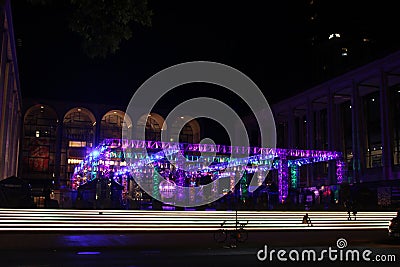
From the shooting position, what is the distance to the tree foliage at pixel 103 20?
30.1 feet

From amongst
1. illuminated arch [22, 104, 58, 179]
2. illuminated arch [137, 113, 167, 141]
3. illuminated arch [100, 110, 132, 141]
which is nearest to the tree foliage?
illuminated arch [22, 104, 58, 179]

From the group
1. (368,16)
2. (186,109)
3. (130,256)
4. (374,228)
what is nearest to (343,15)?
(368,16)

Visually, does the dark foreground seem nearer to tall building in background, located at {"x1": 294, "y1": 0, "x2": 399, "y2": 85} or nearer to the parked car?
the parked car

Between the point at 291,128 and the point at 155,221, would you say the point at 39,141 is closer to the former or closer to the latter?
the point at 291,128

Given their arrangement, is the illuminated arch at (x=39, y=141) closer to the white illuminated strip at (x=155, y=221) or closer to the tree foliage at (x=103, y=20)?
the white illuminated strip at (x=155, y=221)

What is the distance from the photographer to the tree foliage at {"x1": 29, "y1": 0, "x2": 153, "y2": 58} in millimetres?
9188

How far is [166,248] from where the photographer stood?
1455cm

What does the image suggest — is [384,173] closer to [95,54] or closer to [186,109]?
[186,109]

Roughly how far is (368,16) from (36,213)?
293ft

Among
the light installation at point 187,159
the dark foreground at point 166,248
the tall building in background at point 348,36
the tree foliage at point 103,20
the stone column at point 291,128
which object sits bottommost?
the dark foreground at point 166,248

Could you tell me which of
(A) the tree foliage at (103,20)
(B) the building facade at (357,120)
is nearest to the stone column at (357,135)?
(B) the building facade at (357,120)

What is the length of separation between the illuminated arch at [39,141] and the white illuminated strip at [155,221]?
5267 centimetres

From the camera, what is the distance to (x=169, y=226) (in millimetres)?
19812

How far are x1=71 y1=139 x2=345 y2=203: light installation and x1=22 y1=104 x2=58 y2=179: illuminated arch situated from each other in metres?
14.6
